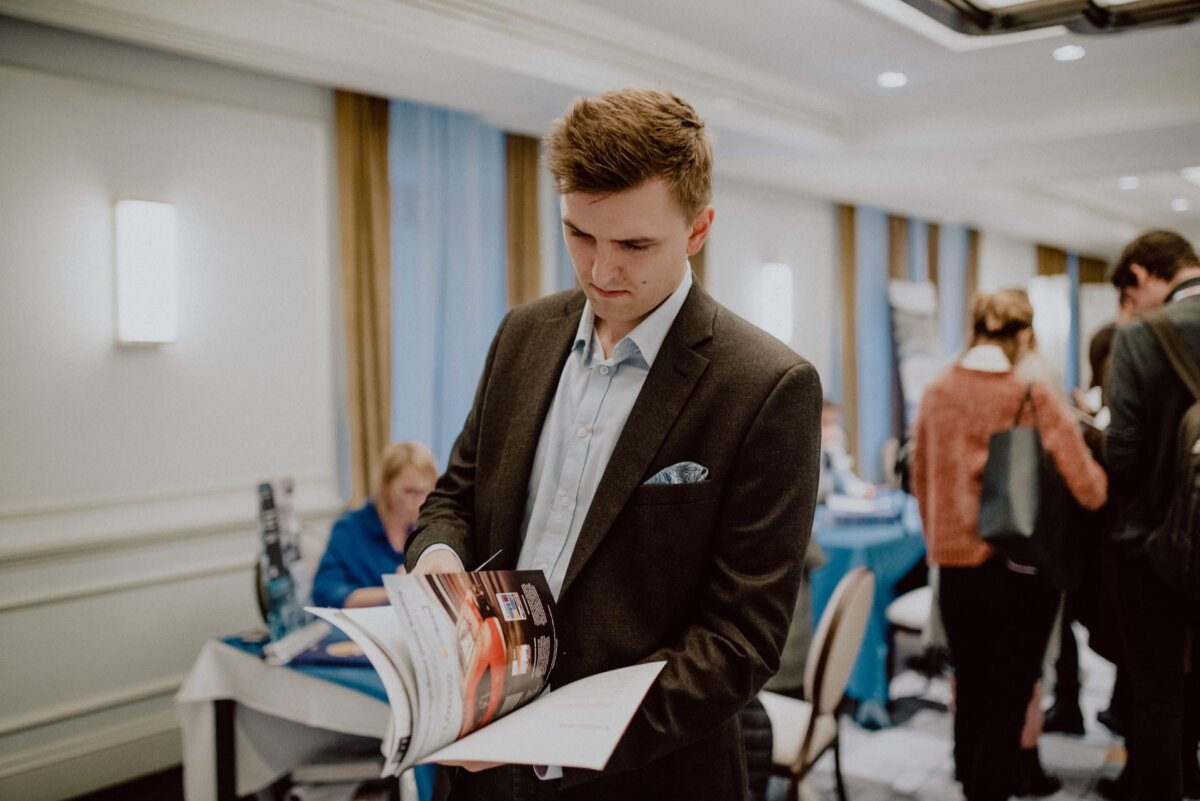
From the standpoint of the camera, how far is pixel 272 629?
235 cm

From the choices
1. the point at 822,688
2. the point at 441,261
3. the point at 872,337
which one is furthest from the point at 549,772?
the point at 872,337

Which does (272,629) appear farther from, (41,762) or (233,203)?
(233,203)

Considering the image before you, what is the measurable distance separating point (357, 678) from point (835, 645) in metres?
1.29

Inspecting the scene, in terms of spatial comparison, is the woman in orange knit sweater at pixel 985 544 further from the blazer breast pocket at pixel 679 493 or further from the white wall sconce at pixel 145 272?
the white wall sconce at pixel 145 272

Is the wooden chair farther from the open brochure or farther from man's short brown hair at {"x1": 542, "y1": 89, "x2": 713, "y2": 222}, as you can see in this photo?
man's short brown hair at {"x1": 542, "y1": 89, "x2": 713, "y2": 222}

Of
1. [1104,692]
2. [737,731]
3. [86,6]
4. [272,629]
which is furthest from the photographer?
[1104,692]

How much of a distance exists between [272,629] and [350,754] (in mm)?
431

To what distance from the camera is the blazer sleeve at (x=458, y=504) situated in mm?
1075

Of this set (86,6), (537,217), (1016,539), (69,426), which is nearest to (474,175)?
(537,217)

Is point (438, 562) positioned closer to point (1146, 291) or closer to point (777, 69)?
point (1146, 291)

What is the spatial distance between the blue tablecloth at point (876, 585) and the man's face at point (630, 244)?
106 inches

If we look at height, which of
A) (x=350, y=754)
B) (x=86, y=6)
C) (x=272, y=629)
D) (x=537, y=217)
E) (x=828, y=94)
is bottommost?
(x=350, y=754)

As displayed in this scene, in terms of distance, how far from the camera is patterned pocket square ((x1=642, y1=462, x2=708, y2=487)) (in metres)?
0.96

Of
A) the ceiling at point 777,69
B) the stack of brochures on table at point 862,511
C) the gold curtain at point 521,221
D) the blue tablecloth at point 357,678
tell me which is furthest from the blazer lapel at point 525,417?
the gold curtain at point 521,221
